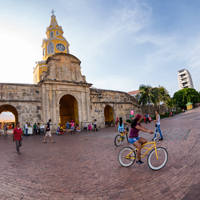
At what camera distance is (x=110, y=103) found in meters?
24.2

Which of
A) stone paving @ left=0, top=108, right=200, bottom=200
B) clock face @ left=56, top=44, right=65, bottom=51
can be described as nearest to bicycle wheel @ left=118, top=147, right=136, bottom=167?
stone paving @ left=0, top=108, right=200, bottom=200

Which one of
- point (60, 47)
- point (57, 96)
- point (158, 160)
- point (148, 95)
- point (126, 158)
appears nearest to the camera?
point (158, 160)

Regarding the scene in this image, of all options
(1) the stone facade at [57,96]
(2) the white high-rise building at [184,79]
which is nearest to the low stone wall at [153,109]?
(1) the stone facade at [57,96]

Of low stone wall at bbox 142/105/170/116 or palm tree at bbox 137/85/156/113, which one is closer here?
palm tree at bbox 137/85/156/113

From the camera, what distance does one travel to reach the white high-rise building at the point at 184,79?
8869 centimetres

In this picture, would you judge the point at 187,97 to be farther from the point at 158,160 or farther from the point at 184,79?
the point at 158,160

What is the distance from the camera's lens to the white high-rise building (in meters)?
88.7

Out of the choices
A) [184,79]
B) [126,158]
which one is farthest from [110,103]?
[184,79]

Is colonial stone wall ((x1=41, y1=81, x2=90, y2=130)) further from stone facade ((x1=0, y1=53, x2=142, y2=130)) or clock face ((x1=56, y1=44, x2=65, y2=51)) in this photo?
clock face ((x1=56, y1=44, x2=65, y2=51))

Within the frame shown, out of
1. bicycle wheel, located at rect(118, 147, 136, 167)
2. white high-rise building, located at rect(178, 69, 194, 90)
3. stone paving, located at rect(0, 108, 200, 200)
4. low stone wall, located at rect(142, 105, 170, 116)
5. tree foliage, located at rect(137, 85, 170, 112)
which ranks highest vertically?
white high-rise building, located at rect(178, 69, 194, 90)

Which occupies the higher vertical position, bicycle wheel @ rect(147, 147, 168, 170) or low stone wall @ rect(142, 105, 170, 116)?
low stone wall @ rect(142, 105, 170, 116)

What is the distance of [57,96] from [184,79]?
91.2 m

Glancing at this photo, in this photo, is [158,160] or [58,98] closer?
[158,160]

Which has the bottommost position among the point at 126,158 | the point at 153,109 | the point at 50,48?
the point at 126,158
